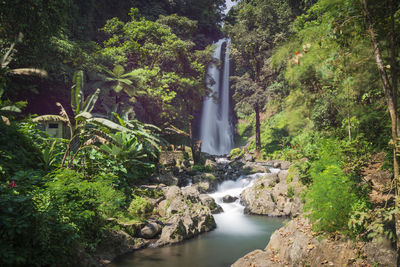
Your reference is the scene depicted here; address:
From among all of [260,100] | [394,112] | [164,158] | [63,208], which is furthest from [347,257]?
[260,100]

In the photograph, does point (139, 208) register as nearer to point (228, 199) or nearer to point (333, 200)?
point (228, 199)

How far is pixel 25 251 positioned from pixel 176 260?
4.29 metres

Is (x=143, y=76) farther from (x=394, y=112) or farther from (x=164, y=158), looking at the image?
(x=394, y=112)

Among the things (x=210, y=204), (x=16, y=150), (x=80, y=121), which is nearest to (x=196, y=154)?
(x=210, y=204)

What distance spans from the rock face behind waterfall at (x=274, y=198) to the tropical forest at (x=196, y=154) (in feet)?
0.21

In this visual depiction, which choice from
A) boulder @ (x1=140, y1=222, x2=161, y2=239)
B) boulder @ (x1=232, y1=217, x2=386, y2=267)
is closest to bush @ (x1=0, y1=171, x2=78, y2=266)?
boulder @ (x1=232, y1=217, x2=386, y2=267)

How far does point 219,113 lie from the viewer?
104ft

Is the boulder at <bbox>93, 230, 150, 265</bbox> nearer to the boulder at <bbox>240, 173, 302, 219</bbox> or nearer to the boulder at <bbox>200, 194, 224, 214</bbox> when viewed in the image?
the boulder at <bbox>200, 194, 224, 214</bbox>

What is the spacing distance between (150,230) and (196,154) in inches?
509

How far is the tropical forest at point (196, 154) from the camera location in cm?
412

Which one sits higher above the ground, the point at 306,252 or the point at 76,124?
the point at 76,124

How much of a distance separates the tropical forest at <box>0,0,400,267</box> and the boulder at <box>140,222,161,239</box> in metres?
0.06

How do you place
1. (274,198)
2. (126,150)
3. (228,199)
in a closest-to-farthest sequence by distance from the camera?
→ (126,150) < (274,198) < (228,199)

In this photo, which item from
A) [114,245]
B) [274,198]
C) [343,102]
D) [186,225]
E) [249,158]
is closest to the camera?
[114,245]
